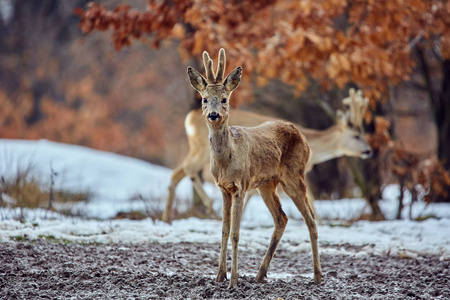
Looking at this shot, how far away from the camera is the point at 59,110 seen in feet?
84.5

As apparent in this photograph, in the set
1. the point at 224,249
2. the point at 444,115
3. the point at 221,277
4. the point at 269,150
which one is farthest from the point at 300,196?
the point at 444,115

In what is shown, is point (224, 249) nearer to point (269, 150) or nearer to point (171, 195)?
point (269, 150)

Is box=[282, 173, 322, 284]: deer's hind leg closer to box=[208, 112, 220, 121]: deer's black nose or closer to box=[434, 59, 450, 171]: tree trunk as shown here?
box=[208, 112, 220, 121]: deer's black nose

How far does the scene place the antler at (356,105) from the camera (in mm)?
9688

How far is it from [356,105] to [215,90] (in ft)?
18.4

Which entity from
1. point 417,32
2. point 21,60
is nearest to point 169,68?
point 21,60

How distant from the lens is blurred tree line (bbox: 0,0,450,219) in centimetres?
899

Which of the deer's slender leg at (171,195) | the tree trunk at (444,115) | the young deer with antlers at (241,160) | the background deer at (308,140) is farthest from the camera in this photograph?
the tree trunk at (444,115)

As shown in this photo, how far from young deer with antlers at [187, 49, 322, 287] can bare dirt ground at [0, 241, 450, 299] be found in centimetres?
29

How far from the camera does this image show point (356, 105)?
9.95m

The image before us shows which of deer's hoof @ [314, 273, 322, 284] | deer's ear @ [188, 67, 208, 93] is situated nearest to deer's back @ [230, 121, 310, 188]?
deer's ear @ [188, 67, 208, 93]

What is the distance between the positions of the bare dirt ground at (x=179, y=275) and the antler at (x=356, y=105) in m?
3.73

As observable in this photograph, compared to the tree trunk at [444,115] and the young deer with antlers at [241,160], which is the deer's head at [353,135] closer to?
the tree trunk at [444,115]

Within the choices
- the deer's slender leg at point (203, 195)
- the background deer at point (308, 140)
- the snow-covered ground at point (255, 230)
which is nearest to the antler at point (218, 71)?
the snow-covered ground at point (255, 230)
